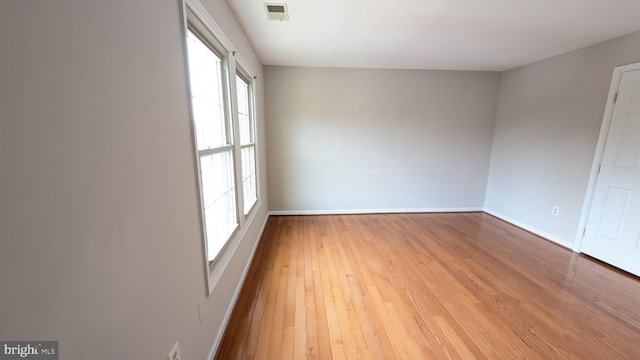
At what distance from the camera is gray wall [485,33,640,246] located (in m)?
2.71

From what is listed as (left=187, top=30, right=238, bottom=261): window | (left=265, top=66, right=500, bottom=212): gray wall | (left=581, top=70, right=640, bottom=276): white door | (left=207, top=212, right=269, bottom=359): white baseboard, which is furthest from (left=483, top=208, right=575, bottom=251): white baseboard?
(left=187, top=30, right=238, bottom=261): window

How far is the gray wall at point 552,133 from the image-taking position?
8.90 ft

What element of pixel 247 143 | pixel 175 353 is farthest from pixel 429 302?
pixel 247 143

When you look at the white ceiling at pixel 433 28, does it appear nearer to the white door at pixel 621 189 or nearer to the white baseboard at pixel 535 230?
the white door at pixel 621 189

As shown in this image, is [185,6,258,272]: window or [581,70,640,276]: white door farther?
[581,70,640,276]: white door

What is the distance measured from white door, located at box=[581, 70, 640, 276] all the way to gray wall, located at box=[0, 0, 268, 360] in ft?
13.2

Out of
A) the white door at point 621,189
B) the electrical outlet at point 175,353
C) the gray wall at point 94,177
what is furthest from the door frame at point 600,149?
the electrical outlet at point 175,353

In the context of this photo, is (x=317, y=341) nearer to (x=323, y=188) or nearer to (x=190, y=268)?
(x=190, y=268)

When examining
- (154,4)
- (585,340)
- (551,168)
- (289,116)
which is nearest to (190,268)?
(154,4)

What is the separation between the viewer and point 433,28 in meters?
2.31

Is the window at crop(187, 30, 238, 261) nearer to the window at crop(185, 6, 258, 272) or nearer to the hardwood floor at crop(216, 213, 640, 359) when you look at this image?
the window at crop(185, 6, 258, 272)

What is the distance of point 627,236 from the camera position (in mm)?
2451

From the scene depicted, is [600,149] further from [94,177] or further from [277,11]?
[94,177]

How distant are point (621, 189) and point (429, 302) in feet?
8.19
